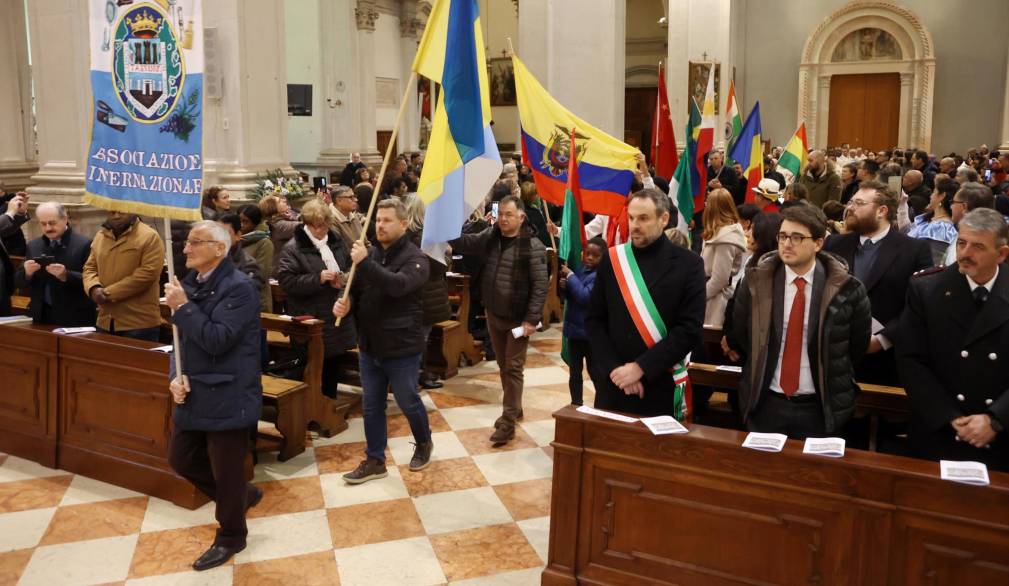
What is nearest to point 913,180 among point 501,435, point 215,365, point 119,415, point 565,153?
point 565,153

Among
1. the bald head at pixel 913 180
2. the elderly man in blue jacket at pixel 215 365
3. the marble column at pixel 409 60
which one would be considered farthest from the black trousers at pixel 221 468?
the marble column at pixel 409 60

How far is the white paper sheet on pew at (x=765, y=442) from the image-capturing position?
3410mm

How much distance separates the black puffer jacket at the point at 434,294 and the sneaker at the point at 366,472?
5.16ft

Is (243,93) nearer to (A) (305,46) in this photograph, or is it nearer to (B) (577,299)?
(B) (577,299)

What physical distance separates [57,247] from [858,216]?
17.6ft

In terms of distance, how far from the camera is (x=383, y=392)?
5344mm

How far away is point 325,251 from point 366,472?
174 cm

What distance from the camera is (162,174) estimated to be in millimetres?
4289

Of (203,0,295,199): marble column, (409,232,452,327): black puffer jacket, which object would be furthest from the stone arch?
(409,232,452,327): black puffer jacket

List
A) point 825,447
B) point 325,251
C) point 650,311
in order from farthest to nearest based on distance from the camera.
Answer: point 325,251
point 650,311
point 825,447

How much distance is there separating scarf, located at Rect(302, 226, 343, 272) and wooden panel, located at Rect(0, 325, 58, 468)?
182 cm

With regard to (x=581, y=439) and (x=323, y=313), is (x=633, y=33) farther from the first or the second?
(x=581, y=439)

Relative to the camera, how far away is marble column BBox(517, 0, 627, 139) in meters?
11.6

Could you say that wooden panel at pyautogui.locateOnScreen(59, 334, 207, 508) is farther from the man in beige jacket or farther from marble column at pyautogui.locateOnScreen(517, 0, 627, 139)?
marble column at pyautogui.locateOnScreen(517, 0, 627, 139)
